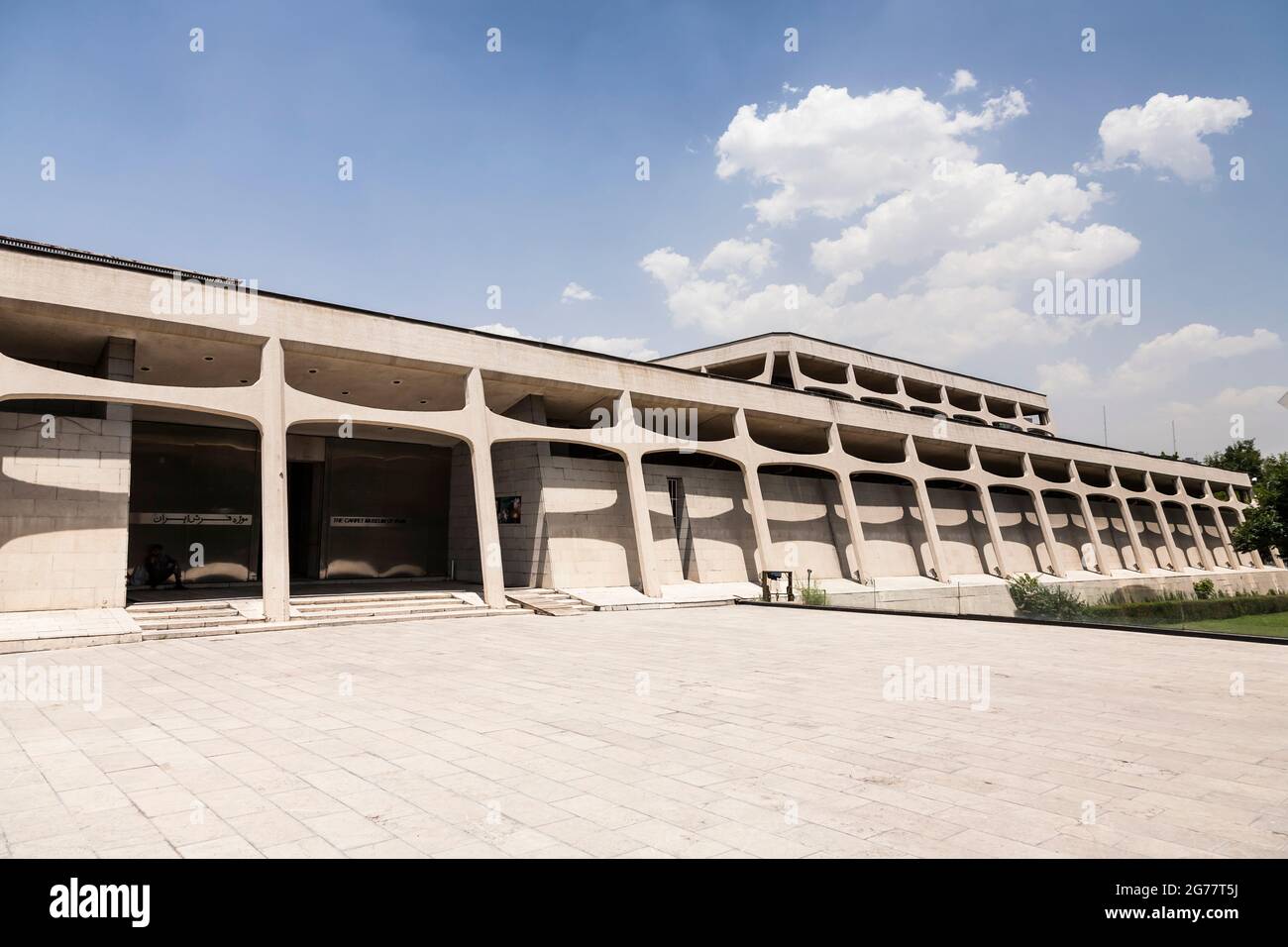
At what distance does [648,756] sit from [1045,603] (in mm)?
24232

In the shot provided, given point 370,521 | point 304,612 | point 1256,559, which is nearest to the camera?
point 304,612

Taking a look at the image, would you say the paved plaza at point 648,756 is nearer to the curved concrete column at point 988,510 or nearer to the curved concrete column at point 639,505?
the curved concrete column at point 639,505

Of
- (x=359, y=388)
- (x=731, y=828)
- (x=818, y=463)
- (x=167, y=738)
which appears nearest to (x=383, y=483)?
(x=359, y=388)

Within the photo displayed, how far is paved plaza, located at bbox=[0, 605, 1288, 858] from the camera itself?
14.0 feet

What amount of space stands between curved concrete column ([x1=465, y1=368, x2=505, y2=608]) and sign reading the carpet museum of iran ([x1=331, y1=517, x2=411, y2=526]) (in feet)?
28.2

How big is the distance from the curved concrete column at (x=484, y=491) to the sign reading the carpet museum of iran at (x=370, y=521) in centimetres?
860

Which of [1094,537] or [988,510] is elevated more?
[988,510]

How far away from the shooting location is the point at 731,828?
14.4ft

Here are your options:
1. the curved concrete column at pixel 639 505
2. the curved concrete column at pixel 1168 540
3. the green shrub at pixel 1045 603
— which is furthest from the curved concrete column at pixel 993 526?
the curved concrete column at pixel 639 505

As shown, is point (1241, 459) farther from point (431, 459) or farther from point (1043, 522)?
point (431, 459)

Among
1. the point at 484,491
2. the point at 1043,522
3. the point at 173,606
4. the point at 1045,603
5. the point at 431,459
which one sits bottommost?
the point at 1045,603

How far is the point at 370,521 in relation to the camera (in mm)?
27750

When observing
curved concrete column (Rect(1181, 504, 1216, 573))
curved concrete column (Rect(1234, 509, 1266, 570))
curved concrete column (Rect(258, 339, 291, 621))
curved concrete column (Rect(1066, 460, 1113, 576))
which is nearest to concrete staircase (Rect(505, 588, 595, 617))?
curved concrete column (Rect(258, 339, 291, 621))

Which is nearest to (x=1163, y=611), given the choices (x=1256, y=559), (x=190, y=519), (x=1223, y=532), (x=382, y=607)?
(x=382, y=607)
